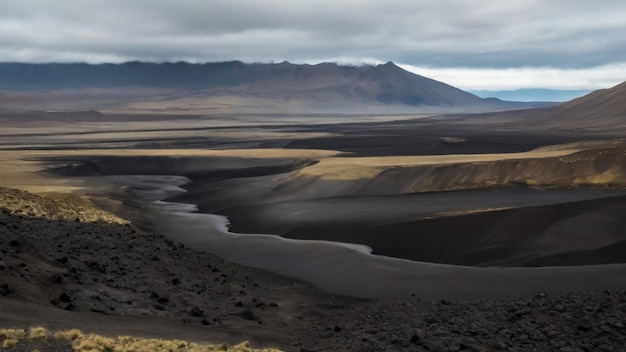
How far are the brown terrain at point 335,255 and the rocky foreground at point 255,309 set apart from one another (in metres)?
0.06

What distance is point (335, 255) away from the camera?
2348 centimetres

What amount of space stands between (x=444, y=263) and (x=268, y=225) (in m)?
10.3

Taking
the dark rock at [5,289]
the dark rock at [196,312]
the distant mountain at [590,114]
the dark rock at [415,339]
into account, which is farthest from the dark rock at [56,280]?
the distant mountain at [590,114]

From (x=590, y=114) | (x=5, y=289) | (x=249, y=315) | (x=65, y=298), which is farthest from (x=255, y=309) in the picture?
(x=590, y=114)

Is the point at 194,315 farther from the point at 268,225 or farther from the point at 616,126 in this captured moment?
the point at 616,126

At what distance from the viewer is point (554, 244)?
23.7 meters

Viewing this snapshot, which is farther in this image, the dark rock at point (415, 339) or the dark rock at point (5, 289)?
the dark rock at point (415, 339)

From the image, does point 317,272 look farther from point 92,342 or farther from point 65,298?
point 92,342

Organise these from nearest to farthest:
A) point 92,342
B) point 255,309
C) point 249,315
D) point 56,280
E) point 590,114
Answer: point 92,342, point 56,280, point 249,315, point 255,309, point 590,114

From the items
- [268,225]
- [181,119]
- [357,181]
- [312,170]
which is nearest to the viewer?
[268,225]

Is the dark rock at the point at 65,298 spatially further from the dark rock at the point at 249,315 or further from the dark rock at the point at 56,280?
the dark rock at the point at 249,315

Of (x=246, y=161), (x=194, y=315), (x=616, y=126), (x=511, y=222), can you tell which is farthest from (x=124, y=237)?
(x=616, y=126)

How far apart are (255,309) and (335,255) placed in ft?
26.0

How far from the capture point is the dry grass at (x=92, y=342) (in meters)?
9.55
